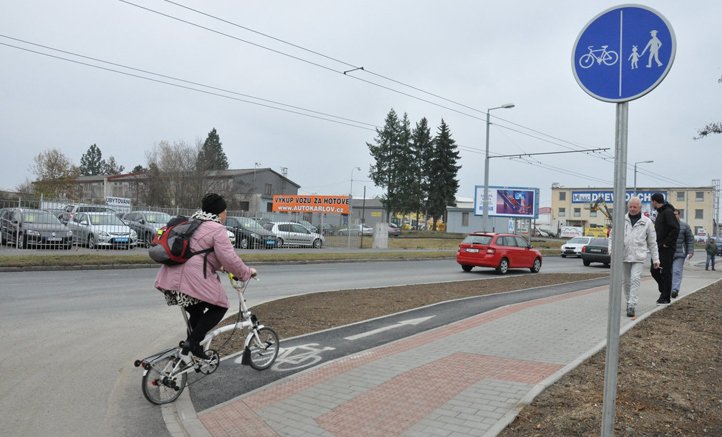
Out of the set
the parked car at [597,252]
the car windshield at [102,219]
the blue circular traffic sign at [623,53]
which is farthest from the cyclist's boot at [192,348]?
the parked car at [597,252]

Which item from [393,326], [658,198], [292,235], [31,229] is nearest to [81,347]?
[393,326]

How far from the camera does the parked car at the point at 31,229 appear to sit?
2047 cm

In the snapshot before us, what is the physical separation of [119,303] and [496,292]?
25.4 ft

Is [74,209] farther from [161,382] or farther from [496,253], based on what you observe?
[161,382]

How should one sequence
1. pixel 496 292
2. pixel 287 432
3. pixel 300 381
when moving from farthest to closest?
1. pixel 496 292
2. pixel 300 381
3. pixel 287 432

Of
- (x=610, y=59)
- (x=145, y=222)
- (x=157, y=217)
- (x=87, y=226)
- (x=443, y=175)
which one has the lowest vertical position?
(x=87, y=226)

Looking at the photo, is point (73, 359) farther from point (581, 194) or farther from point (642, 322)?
point (581, 194)

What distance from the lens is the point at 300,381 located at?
16.6 feet

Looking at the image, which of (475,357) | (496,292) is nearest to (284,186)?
(496,292)

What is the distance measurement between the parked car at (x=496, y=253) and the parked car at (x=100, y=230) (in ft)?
45.6

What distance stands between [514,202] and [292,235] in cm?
2207

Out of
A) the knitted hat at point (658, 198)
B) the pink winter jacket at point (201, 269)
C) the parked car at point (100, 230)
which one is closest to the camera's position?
the pink winter jacket at point (201, 269)

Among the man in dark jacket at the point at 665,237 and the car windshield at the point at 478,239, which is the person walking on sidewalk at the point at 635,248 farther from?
the car windshield at the point at 478,239

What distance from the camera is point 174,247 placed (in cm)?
429
